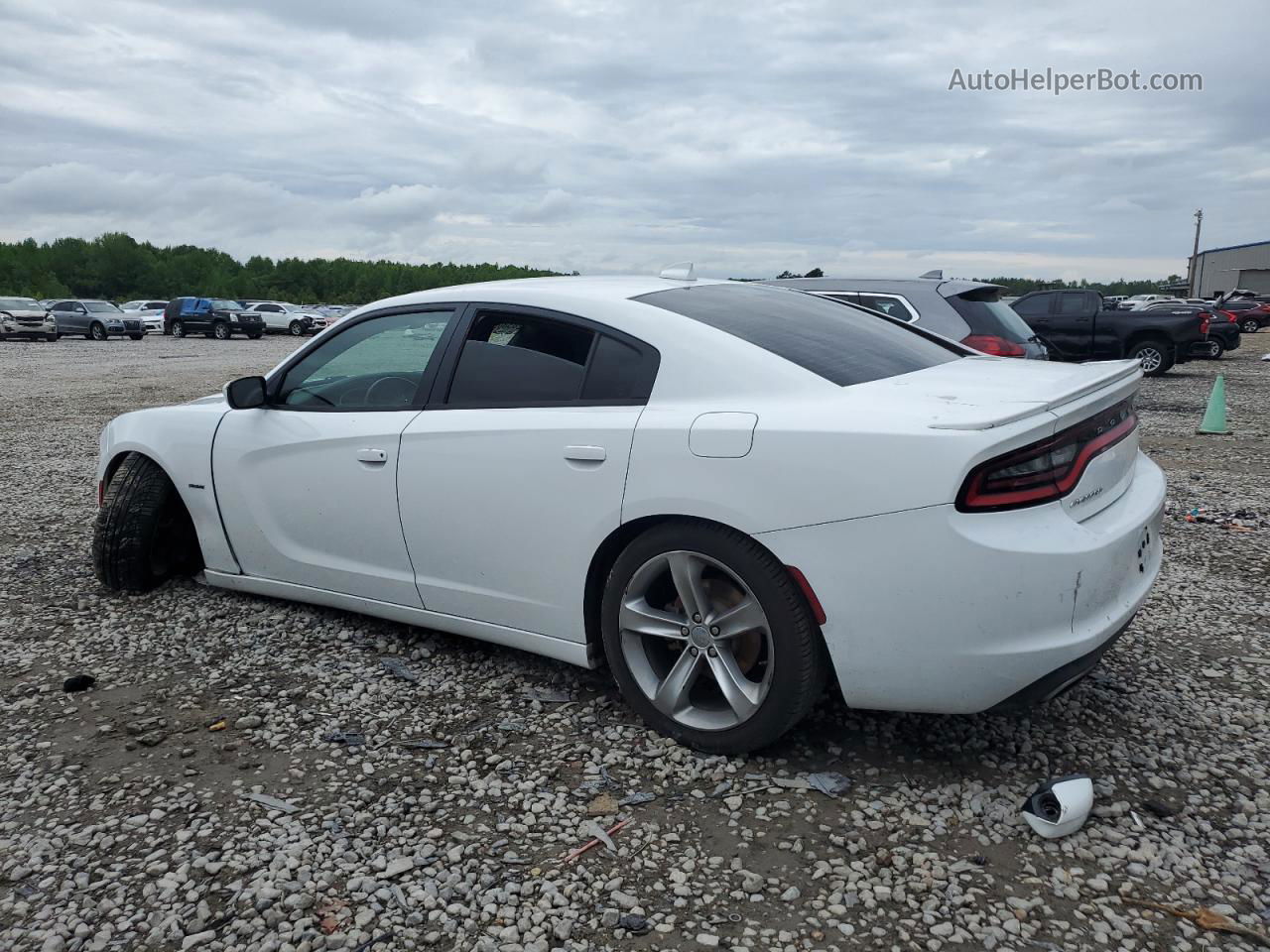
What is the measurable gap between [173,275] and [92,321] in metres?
73.7

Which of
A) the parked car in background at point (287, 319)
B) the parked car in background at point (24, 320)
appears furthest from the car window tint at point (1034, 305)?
the parked car in background at point (287, 319)

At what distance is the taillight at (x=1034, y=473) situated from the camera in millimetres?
2484

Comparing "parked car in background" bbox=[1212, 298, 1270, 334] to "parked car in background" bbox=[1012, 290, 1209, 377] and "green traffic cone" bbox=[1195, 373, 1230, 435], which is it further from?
"green traffic cone" bbox=[1195, 373, 1230, 435]

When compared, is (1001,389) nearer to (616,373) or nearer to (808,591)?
(808,591)

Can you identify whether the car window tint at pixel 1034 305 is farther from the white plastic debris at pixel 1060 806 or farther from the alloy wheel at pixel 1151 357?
the white plastic debris at pixel 1060 806

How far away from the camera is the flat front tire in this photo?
2748mm

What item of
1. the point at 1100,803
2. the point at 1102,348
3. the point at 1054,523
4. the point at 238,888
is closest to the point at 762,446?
the point at 1054,523

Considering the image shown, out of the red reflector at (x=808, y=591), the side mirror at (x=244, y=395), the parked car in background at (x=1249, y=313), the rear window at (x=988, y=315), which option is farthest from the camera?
the parked car in background at (x=1249, y=313)

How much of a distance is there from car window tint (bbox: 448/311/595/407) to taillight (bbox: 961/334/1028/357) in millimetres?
5818

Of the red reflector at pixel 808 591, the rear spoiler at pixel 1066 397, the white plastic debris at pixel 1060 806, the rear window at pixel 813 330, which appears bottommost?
the white plastic debris at pixel 1060 806

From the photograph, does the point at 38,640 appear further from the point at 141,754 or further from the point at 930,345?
the point at 930,345

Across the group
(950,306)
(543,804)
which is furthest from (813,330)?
(950,306)

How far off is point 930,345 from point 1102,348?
50.4 ft

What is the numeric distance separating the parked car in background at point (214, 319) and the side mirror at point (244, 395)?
3829 cm
